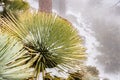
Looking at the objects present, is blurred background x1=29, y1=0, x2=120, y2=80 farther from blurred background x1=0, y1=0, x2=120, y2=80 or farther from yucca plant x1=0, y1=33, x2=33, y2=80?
yucca plant x1=0, y1=33, x2=33, y2=80

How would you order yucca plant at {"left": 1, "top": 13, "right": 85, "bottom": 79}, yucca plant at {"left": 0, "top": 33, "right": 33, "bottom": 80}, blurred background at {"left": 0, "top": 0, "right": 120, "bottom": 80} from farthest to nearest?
blurred background at {"left": 0, "top": 0, "right": 120, "bottom": 80} < yucca plant at {"left": 1, "top": 13, "right": 85, "bottom": 79} < yucca plant at {"left": 0, "top": 33, "right": 33, "bottom": 80}

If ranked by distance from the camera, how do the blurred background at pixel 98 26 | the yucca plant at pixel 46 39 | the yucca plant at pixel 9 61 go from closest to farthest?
the yucca plant at pixel 9 61
the yucca plant at pixel 46 39
the blurred background at pixel 98 26

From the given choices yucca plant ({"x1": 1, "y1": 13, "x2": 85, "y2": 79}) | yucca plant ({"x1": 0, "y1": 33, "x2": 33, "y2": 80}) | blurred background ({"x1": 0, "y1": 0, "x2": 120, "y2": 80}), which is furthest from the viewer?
blurred background ({"x1": 0, "y1": 0, "x2": 120, "y2": 80})

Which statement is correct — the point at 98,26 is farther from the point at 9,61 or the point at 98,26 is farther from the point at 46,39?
the point at 9,61

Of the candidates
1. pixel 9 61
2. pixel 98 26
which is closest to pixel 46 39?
pixel 9 61

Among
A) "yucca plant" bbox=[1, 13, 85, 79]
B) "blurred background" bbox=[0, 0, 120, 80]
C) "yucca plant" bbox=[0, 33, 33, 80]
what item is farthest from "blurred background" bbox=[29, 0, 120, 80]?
"yucca plant" bbox=[0, 33, 33, 80]

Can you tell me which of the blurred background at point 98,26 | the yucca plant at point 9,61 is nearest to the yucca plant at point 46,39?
the yucca plant at point 9,61

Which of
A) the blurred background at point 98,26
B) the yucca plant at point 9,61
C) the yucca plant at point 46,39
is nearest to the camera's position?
the yucca plant at point 9,61

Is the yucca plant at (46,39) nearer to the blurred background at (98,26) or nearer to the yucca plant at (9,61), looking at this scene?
the yucca plant at (9,61)

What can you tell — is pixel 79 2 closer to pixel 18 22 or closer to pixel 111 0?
pixel 111 0
